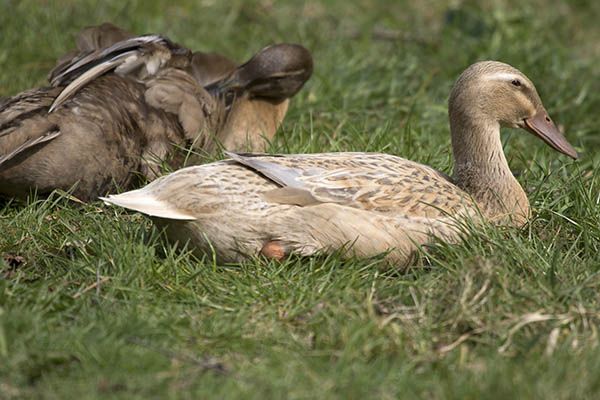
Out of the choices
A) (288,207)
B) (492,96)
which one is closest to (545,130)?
(492,96)

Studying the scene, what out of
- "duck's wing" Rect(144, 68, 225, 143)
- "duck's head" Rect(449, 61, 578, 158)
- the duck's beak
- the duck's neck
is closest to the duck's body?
the duck's neck

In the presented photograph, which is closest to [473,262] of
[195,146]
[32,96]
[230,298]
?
[230,298]

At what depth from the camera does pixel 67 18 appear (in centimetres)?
873

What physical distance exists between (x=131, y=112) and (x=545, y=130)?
239cm

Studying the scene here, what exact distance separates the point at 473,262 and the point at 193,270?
126cm

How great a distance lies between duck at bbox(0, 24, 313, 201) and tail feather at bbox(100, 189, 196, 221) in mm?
1097

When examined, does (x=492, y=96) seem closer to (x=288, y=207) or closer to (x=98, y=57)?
(x=288, y=207)

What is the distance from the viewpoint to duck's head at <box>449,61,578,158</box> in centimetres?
567

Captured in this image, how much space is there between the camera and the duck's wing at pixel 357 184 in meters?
5.19

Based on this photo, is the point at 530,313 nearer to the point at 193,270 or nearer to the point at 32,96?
the point at 193,270

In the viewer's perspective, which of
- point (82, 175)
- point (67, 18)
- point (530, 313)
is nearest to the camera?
point (530, 313)

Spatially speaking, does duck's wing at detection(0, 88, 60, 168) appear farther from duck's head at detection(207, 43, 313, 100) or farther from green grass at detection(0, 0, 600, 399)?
duck's head at detection(207, 43, 313, 100)

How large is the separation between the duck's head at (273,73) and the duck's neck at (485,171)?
1.74 meters

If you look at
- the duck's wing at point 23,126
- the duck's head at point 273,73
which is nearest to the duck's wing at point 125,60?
the duck's wing at point 23,126
